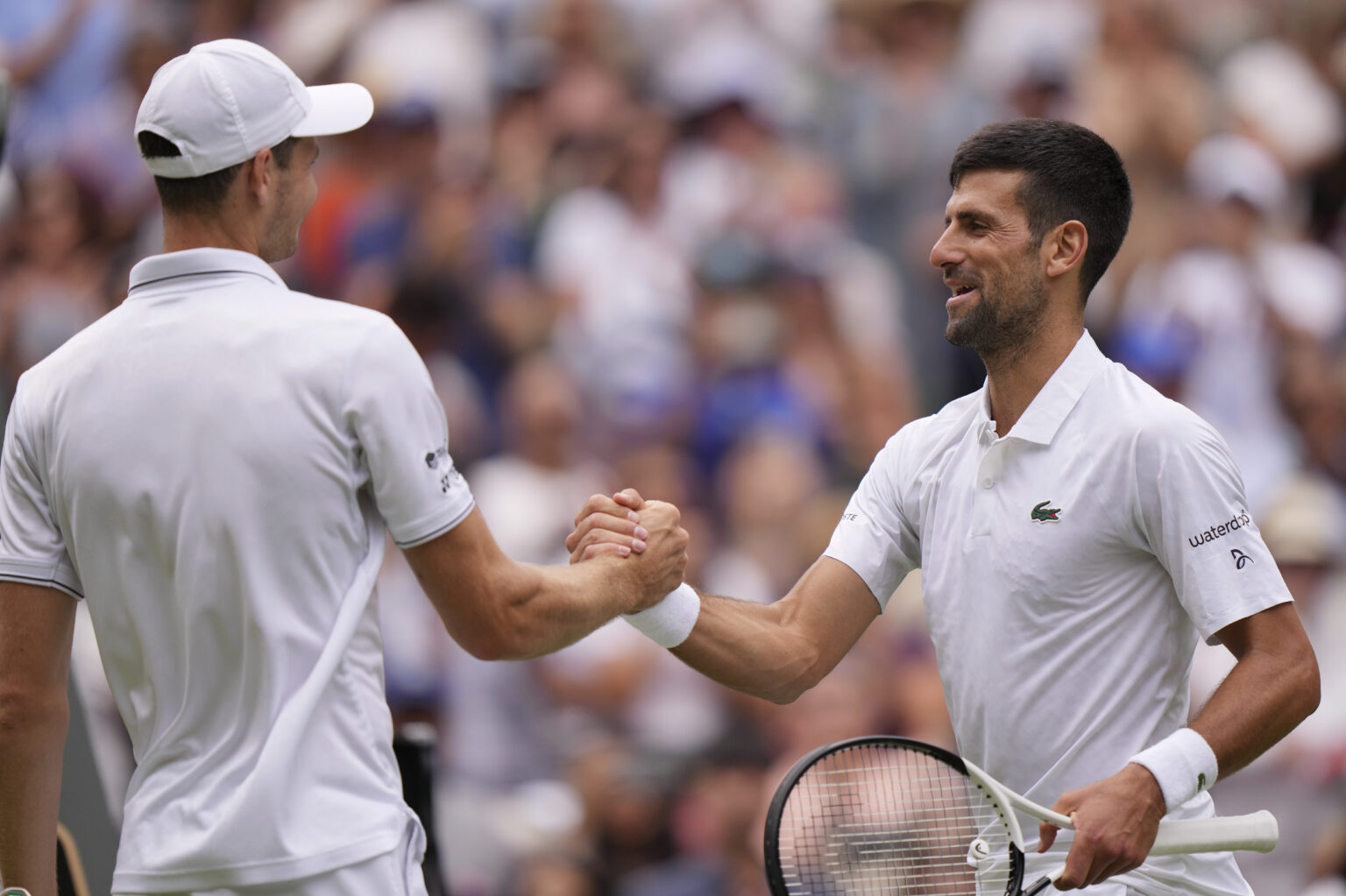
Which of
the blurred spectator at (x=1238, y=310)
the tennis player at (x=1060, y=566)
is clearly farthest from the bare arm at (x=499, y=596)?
the blurred spectator at (x=1238, y=310)

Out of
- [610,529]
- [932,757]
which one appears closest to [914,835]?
[932,757]

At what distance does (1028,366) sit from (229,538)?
5.25ft

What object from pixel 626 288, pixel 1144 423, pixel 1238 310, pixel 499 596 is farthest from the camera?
pixel 1238 310

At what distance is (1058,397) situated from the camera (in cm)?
313

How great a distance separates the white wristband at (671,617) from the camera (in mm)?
3387

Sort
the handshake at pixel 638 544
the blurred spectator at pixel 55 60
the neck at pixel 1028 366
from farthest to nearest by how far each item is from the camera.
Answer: the blurred spectator at pixel 55 60 → the handshake at pixel 638 544 → the neck at pixel 1028 366

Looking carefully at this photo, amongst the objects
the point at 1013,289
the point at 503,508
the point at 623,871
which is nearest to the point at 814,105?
the point at 503,508

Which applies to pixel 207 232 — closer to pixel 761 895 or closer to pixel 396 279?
pixel 761 895

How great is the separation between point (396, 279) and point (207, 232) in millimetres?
5264

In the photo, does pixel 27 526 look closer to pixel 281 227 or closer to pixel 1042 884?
pixel 281 227

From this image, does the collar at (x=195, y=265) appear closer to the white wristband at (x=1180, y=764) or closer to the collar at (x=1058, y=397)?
the collar at (x=1058, y=397)

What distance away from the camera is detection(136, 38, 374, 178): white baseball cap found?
2.52m

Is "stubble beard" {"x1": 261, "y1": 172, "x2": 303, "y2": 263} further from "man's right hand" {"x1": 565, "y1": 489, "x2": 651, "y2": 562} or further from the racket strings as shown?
the racket strings

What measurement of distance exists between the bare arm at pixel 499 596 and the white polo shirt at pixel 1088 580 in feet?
2.37
